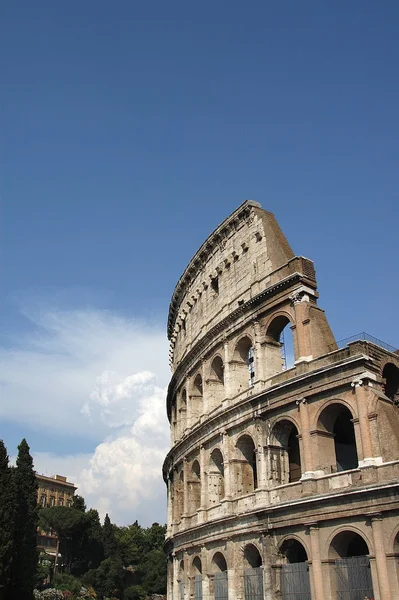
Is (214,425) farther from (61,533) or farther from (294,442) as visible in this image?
(61,533)

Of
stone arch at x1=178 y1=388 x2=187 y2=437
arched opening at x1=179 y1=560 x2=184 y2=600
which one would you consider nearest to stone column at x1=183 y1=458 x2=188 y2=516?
arched opening at x1=179 y1=560 x2=184 y2=600

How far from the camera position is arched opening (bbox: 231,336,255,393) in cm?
2588

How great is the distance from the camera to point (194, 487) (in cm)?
2889

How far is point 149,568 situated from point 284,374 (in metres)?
50.4

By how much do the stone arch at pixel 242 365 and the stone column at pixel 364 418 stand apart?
6.69 metres

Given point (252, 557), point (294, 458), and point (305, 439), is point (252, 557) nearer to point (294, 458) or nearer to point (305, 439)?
point (294, 458)

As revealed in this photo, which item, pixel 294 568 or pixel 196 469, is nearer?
pixel 294 568

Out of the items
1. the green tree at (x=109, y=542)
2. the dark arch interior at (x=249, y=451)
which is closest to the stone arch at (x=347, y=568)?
the dark arch interior at (x=249, y=451)

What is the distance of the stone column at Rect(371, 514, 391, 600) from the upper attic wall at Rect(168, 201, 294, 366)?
10673 millimetres

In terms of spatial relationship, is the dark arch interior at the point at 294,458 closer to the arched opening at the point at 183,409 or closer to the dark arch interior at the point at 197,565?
the dark arch interior at the point at 197,565

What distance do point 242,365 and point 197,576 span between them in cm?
940

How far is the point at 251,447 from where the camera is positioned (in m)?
24.7

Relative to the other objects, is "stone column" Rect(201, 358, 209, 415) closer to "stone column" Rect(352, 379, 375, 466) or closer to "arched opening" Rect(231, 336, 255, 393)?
"arched opening" Rect(231, 336, 255, 393)

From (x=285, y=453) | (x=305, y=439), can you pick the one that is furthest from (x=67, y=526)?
(x=305, y=439)
